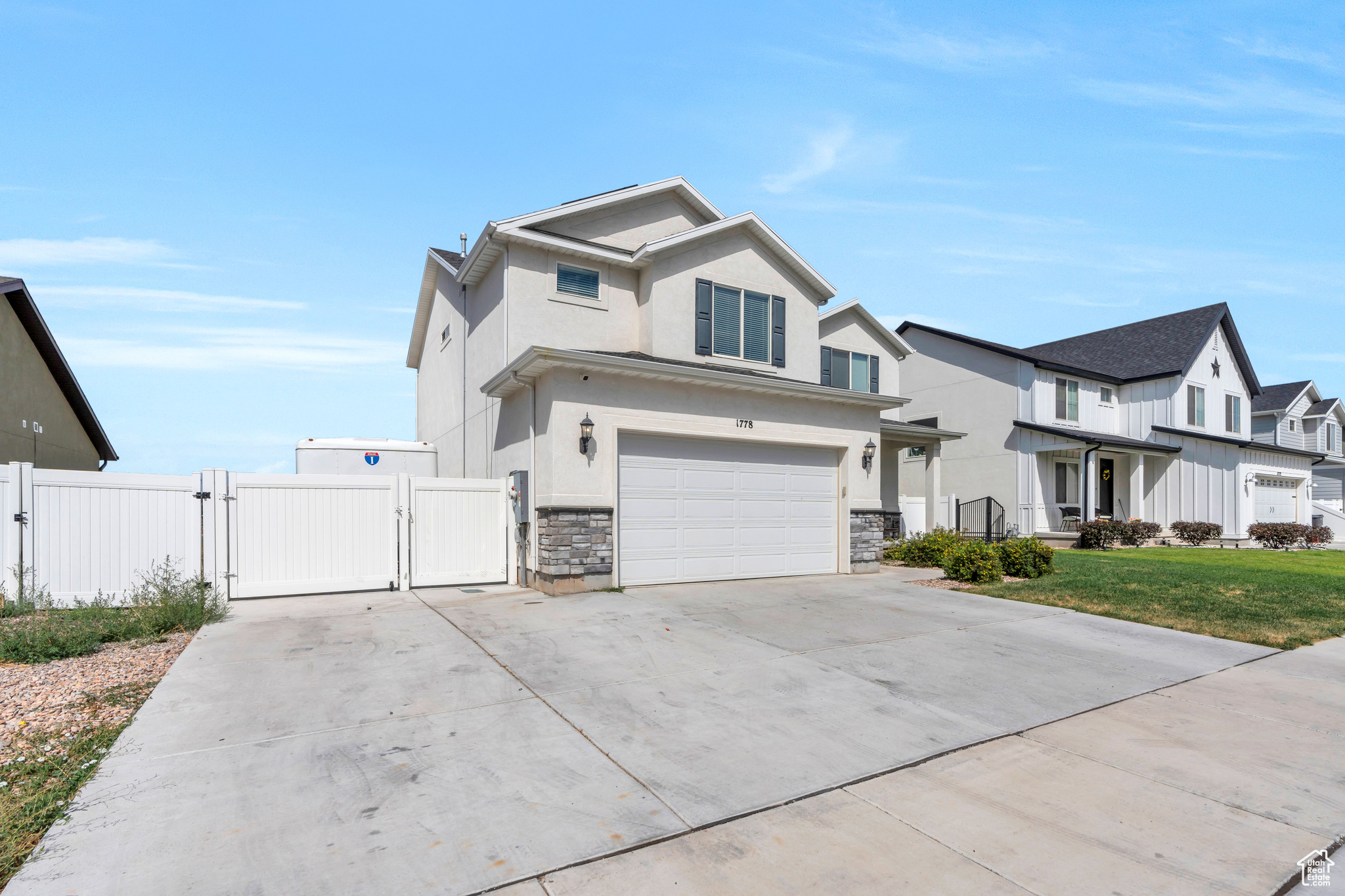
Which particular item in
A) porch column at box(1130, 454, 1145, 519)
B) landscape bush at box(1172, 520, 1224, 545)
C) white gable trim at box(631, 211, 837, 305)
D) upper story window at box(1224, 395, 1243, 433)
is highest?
white gable trim at box(631, 211, 837, 305)

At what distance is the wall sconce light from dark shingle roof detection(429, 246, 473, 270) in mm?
7517

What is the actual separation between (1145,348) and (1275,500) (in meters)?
9.43

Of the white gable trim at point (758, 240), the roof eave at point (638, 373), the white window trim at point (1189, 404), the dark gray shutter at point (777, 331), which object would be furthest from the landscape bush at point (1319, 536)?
the dark gray shutter at point (777, 331)

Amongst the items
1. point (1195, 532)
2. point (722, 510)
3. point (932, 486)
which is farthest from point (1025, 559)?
point (1195, 532)

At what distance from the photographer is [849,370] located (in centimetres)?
1972

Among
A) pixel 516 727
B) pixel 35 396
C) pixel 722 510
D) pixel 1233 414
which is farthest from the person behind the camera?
pixel 1233 414

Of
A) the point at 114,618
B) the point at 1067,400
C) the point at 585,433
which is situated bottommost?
the point at 114,618

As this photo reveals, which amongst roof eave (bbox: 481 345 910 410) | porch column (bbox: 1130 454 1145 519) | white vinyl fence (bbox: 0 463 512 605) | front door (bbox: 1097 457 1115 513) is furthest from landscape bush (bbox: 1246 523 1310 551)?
white vinyl fence (bbox: 0 463 512 605)

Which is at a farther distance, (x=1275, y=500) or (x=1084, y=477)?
(x=1275, y=500)

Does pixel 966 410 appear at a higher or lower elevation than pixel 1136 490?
higher

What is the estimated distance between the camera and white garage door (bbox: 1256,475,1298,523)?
28266 mm

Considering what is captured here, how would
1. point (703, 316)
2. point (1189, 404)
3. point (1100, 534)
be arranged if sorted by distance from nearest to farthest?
point (703, 316), point (1100, 534), point (1189, 404)

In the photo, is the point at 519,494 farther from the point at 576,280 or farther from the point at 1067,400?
the point at 1067,400

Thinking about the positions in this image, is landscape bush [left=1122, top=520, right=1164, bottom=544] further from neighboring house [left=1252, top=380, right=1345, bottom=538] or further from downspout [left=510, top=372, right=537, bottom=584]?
downspout [left=510, top=372, right=537, bottom=584]
